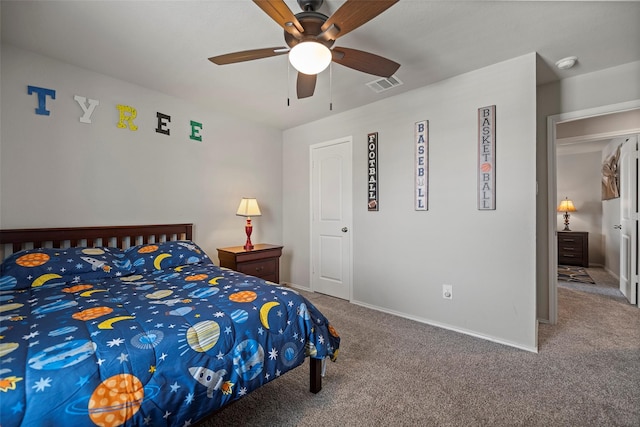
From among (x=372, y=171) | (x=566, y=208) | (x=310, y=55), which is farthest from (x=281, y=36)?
(x=566, y=208)

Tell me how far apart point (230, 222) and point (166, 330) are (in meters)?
2.59

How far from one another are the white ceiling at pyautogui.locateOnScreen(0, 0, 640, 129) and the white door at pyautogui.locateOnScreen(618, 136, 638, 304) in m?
1.81

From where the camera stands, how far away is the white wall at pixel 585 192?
5680mm

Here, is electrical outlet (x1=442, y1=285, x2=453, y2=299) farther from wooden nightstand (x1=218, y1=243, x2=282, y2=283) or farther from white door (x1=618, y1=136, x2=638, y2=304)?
white door (x1=618, y1=136, x2=638, y2=304)

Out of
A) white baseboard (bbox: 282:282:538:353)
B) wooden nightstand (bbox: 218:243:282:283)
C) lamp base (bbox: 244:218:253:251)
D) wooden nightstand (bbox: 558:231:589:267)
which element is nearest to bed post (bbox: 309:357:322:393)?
white baseboard (bbox: 282:282:538:353)

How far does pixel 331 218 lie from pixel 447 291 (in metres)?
1.68

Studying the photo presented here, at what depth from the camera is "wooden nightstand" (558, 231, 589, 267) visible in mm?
5457

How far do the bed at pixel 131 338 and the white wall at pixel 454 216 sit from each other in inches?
60.0

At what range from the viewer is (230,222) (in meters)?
3.80

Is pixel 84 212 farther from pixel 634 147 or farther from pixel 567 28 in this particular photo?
pixel 634 147

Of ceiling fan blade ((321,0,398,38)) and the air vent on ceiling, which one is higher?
the air vent on ceiling

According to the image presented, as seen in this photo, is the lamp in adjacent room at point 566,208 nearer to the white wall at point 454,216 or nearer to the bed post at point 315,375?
the white wall at point 454,216

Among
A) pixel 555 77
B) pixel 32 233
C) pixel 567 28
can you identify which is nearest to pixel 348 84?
pixel 567 28

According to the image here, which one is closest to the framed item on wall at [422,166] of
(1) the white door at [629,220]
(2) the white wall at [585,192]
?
(1) the white door at [629,220]
